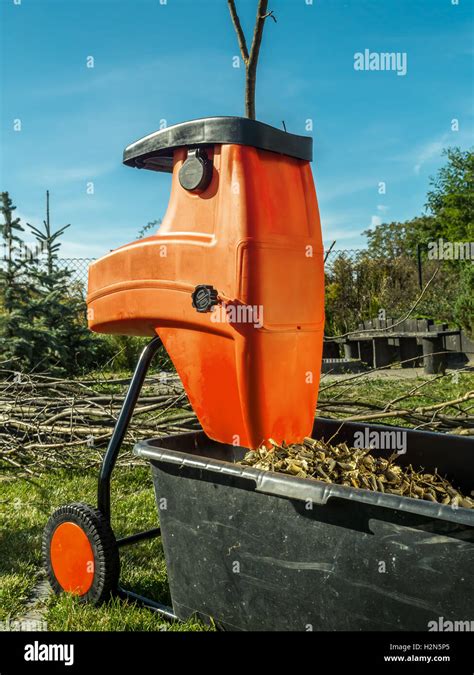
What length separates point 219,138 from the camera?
1.89 metres

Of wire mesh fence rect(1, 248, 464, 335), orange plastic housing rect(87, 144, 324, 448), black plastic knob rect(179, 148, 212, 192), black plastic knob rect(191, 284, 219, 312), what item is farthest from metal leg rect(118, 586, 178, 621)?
wire mesh fence rect(1, 248, 464, 335)

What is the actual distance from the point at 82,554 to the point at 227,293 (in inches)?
37.6

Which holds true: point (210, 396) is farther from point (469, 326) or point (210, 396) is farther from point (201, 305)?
point (469, 326)

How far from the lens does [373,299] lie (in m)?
13.6

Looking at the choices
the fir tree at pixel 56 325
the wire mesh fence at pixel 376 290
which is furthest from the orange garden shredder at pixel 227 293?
the wire mesh fence at pixel 376 290

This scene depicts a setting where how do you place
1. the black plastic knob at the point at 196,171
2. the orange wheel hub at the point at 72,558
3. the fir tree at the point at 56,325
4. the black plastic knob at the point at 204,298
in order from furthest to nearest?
the fir tree at the point at 56,325 < the orange wheel hub at the point at 72,558 < the black plastic knob at the point at 196,171 < the black plastic knob at the point at 204,298

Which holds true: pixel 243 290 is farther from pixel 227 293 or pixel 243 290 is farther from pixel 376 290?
pixel 376 290

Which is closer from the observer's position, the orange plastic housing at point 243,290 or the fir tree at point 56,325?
the orange plastic housing at point 243,290

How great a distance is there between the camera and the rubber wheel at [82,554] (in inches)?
78.7

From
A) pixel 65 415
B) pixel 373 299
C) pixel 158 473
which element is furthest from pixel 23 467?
pixel 373 299

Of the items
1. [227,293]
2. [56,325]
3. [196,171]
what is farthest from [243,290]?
[56,325]

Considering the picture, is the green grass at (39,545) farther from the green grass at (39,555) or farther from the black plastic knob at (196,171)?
the black plastic knob at (196,171)

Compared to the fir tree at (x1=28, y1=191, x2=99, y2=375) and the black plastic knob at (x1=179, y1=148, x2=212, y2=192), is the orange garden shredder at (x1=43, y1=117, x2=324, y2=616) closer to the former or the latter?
the black plastic knob at (x1=179, y1=148, x2=212, y2=192)
